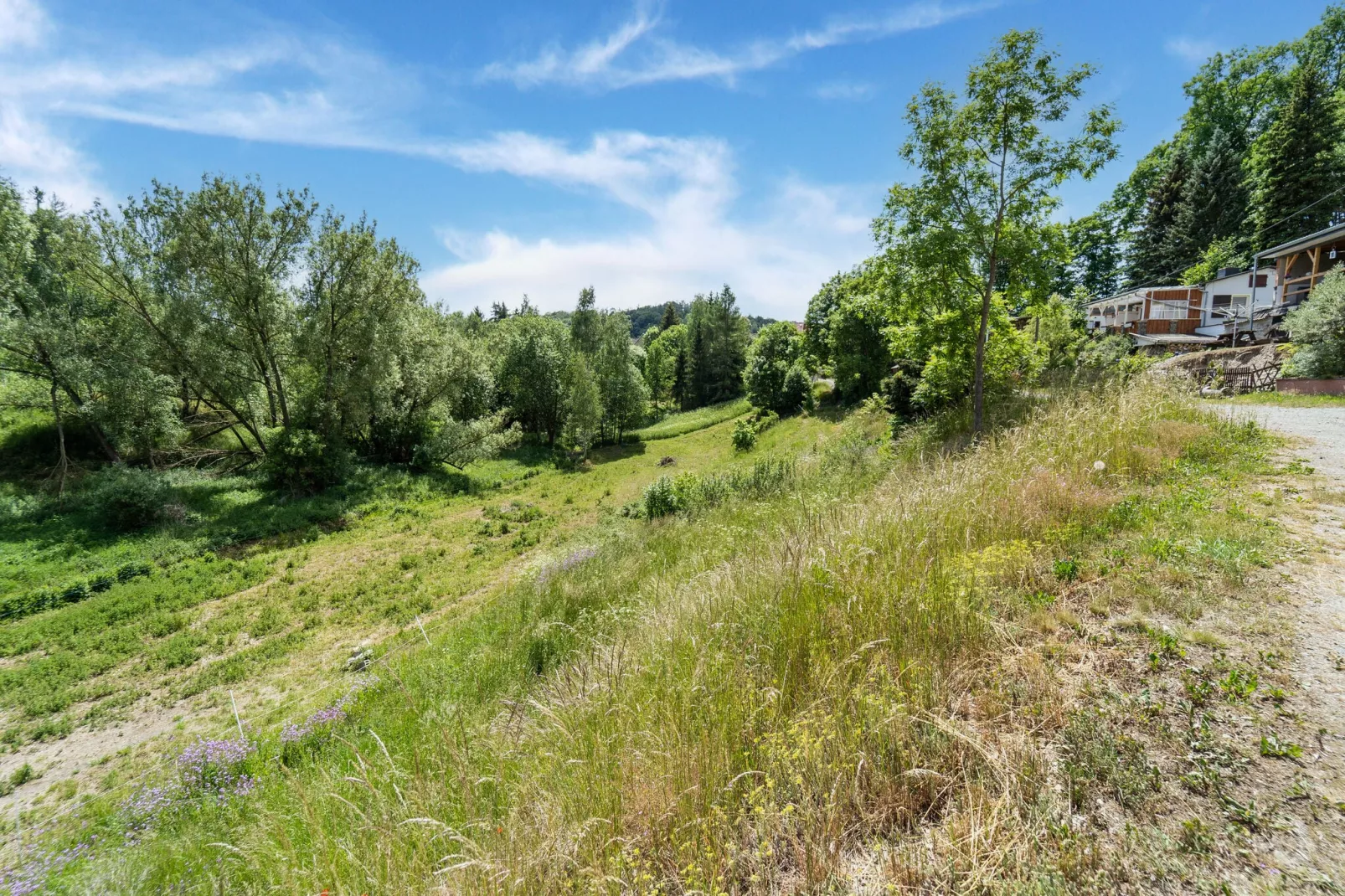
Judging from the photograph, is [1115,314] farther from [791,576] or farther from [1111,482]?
[791,576]

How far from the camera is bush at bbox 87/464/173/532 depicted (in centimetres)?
1445

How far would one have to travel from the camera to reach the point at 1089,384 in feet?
30.5

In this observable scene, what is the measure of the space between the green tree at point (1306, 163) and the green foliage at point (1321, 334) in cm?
2685

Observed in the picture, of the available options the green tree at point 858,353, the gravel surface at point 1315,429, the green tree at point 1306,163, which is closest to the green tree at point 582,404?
the green tree at point 858,353

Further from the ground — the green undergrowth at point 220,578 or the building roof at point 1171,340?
the building roof at point 1171,340

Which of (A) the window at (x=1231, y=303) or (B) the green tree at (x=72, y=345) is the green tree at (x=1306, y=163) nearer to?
(A) the window at (x=1231, y=303)

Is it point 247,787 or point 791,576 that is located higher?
point 791,576

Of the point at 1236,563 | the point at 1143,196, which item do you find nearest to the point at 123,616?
the point at 1236,563

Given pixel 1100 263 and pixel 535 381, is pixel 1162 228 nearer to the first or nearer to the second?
pixel 1100 263

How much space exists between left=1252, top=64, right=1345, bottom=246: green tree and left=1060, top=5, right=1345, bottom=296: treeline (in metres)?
0.06

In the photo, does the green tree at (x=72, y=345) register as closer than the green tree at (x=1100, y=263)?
Yes

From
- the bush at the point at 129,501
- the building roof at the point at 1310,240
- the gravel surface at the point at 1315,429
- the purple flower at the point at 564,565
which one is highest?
the building roof at the point at 1310,240

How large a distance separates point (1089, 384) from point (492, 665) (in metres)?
11.8

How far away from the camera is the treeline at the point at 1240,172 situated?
1277 inches
